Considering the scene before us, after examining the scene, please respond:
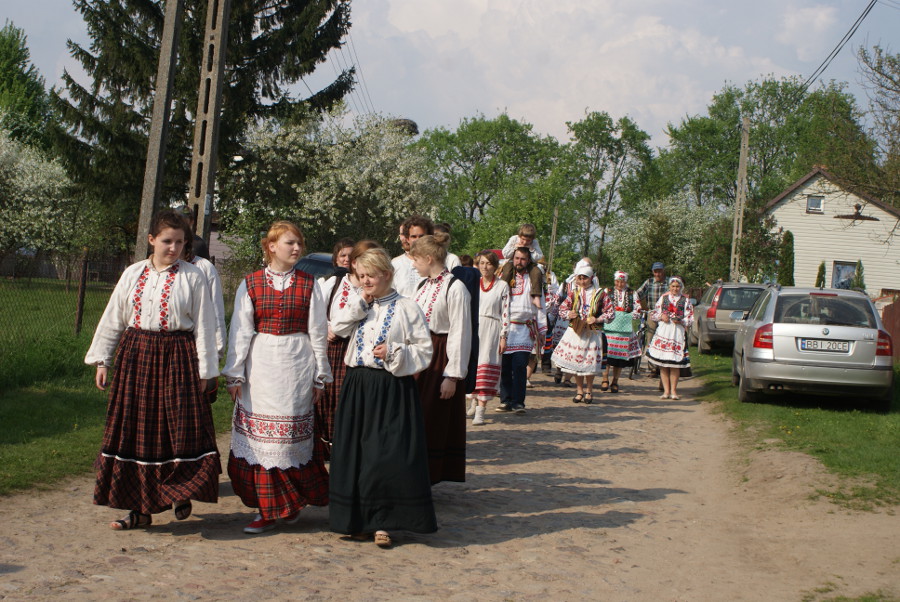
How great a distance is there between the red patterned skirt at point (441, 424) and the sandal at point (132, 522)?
6.30 ft

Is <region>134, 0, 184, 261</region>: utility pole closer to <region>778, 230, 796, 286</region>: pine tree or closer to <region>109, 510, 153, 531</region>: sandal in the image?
<region>109, 510, 153, 531</region>: sandal

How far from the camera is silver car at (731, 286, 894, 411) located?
1205cm

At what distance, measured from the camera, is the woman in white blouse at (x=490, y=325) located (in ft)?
34.2

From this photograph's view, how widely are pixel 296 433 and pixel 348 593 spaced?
1.28m

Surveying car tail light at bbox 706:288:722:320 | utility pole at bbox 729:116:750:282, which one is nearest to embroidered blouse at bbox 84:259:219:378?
car tail light at bbox 706:288:722:320

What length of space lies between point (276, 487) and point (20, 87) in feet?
194

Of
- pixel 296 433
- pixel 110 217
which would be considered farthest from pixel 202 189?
pixel 110 217

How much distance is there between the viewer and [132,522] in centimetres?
570

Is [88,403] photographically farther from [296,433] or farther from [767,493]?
[767,493]

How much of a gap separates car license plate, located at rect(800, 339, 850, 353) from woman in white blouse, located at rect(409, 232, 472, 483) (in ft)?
22.9

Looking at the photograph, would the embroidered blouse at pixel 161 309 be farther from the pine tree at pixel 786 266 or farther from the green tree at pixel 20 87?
the green tree at pixel 20 87

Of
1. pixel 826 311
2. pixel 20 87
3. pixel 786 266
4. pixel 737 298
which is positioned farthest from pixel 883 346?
pixel 20 87

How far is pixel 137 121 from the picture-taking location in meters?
26.0

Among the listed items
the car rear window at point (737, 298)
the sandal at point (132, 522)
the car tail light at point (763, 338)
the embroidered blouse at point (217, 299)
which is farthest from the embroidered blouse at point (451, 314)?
the car rear window at point (737, 298)
